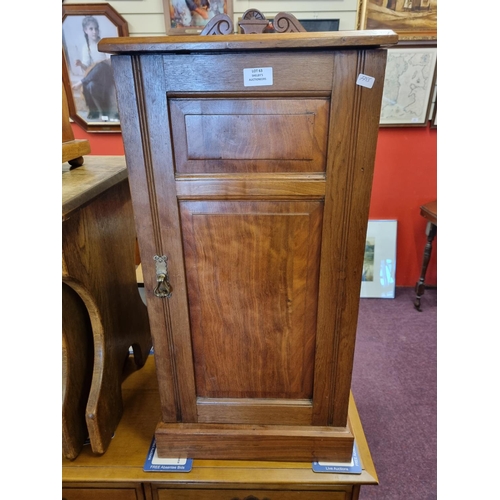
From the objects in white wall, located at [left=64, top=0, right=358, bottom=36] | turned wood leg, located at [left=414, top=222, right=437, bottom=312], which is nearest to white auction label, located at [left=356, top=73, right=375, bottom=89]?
white wall, located at [left=64, top=0, right=358, bottom=36]

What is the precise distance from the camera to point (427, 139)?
7.54ft

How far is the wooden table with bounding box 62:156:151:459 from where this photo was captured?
0.92 m

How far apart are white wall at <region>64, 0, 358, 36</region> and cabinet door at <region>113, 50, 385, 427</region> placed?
5.10ft

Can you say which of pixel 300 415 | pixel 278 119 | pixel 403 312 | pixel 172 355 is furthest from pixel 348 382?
pixel 403 312

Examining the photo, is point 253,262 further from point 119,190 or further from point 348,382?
point 119,190

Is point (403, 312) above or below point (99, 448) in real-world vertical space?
below

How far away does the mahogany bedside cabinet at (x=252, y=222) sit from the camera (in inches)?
27.0

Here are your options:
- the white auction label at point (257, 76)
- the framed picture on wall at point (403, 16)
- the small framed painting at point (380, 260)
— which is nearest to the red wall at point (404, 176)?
the small framed painting at point (380, 260)

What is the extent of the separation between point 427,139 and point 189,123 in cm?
202

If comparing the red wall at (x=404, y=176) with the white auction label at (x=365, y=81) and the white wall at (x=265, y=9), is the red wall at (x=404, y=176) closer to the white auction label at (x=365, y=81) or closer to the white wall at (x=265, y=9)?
the white wall at (x=265, y=9)

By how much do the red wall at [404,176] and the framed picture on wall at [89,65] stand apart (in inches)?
4.0

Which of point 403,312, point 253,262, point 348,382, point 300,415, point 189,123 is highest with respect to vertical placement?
point 189,123

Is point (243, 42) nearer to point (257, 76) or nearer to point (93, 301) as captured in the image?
point (257, 76)

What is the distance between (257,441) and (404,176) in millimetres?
1937
